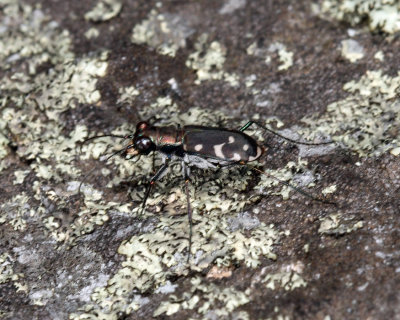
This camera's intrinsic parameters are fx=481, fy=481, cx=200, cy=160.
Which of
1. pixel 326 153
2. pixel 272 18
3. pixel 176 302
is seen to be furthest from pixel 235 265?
pixel 272 18

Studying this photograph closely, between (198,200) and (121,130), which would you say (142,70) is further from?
(198,200)

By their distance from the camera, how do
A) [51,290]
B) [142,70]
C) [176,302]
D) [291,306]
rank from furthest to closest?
[142,70] < [51,290] < [176,302] < [291,306]

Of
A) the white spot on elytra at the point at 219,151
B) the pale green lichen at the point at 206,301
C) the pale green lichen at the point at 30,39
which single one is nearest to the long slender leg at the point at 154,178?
the white spot on elytra at the point at 219,151

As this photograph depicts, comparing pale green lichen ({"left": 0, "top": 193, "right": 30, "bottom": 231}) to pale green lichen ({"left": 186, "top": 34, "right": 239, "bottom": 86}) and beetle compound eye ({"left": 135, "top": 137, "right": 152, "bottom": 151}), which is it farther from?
pale green lichen ({"left": 186, "top": 34, "right": 239, "bottom": 86})

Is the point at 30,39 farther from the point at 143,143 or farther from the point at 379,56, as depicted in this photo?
the point at 379,56

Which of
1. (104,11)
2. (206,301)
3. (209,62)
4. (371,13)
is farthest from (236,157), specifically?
(104,11)

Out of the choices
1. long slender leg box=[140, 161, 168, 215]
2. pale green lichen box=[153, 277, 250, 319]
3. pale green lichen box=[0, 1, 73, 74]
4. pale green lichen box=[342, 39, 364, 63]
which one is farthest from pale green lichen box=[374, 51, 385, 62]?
pale green lichen box=[0, 1, 73, 74]
